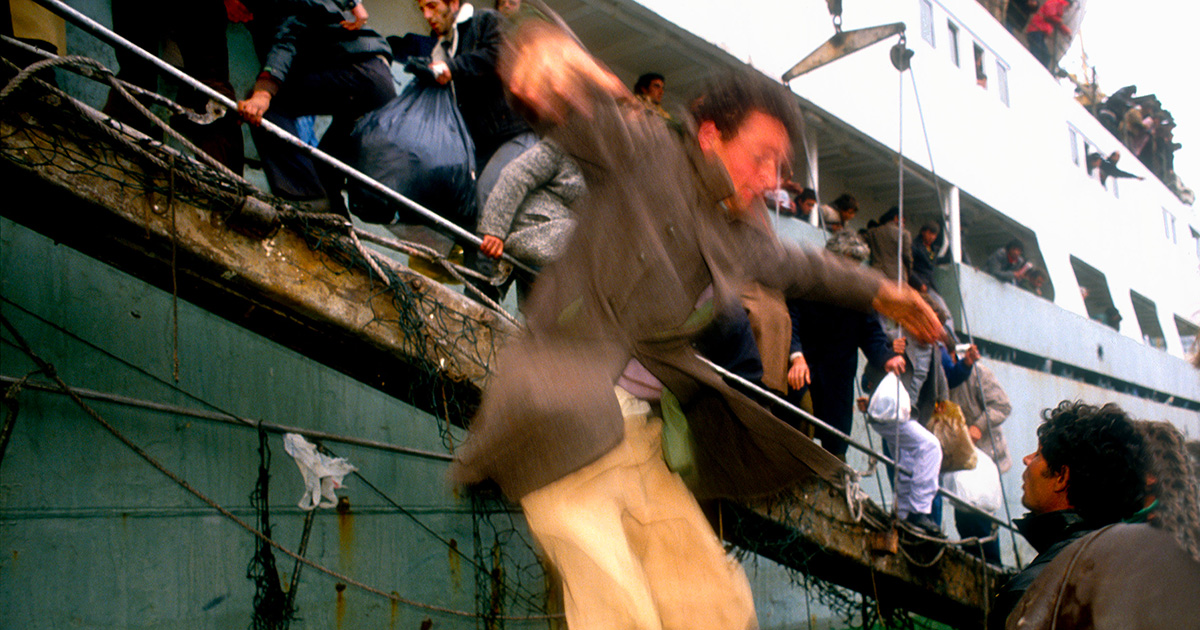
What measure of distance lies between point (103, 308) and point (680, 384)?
346cm

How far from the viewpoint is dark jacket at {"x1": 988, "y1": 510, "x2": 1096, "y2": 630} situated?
10.6 ft

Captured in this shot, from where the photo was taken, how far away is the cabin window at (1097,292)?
17119mm

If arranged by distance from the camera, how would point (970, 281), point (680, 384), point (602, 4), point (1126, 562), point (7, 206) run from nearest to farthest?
point (680, 384) → point (1126, 562) → point (7, 206) → point (602, 4) → point (970, 281)

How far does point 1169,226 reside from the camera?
23.8 metres

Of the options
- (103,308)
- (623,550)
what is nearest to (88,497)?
(103,308)

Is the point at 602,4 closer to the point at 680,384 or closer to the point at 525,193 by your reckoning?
the point at 525,193

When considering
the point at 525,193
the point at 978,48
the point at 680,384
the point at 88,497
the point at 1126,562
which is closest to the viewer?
the point at 680,384

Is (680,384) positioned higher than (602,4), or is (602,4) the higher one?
(602,4)

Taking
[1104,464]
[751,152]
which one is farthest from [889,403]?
[751,152]

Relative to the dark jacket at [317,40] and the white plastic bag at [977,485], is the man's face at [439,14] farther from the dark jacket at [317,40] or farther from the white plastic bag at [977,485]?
the white plastic bag at [977,485]

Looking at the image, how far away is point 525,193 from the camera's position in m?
3.66

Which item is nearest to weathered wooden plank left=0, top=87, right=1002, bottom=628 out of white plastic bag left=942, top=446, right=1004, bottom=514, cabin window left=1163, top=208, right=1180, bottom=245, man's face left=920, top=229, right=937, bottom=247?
white plastic bag left=942, top=446, right=1004, bottom=514

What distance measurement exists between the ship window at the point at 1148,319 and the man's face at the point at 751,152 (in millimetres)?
20830

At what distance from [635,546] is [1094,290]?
19.3 meters
